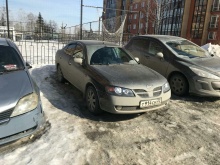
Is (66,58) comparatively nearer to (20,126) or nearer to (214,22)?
(20,126)

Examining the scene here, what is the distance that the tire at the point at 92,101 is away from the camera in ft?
12.9

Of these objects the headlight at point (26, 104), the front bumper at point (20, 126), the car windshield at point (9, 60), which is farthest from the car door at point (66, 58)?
the front bumper at point (20, 126)

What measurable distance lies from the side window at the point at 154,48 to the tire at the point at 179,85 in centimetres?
94

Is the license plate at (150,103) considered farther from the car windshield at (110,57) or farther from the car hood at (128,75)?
the car windshield at (110,57)

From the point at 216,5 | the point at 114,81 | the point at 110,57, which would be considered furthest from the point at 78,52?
the point at 216,5

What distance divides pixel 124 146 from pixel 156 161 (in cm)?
52

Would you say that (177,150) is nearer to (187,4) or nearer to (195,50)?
(195,50)

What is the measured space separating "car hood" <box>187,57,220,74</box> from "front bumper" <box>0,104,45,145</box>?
4021 mm

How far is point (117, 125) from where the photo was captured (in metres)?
3.74

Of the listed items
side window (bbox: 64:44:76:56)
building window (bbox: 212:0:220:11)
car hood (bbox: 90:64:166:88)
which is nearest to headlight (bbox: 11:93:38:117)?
car hood (bbox: 90:64:166:88)

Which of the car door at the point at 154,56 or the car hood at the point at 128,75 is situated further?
the car door at the point at 154,56

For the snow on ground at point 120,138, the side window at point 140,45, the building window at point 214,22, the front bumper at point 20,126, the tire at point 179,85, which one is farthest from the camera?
the building window at point 214,22

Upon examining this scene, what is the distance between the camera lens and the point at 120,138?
329 centimetres

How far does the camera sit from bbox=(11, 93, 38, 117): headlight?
265 centimetres
